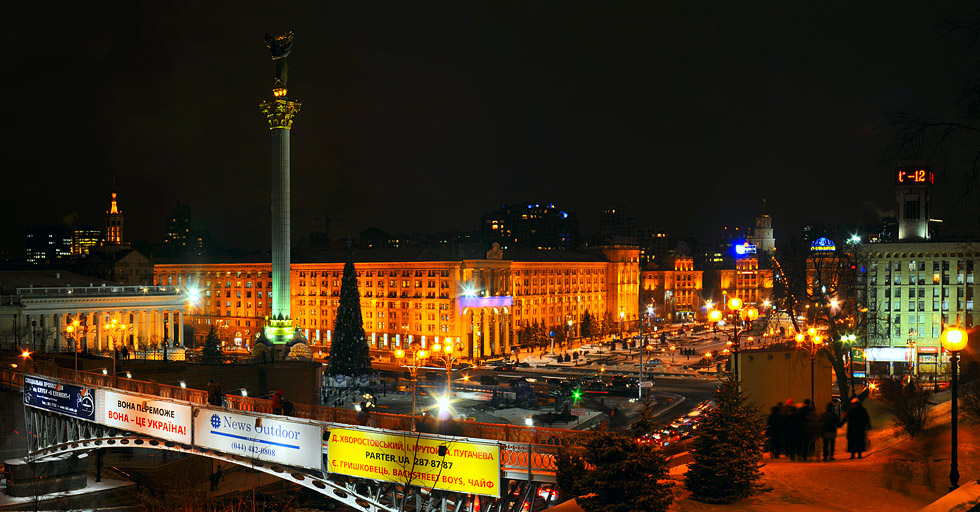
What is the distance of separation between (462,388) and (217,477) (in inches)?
1389

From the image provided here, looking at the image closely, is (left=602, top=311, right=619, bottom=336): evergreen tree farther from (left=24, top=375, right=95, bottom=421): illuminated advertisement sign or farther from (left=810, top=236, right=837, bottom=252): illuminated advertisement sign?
(left=24, top=375, right=95, bottom=421): illuminated advertisement sign

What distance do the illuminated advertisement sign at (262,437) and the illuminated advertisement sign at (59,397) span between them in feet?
22.8

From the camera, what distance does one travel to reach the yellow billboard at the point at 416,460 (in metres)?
21.0

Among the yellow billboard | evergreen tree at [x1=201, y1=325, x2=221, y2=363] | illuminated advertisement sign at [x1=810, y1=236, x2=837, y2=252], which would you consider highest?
illuminated advertisement sign at [x1=810, y1=236, x2=837, y2=252]

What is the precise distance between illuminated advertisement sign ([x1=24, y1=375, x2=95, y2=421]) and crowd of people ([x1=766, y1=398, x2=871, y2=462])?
24575 mm

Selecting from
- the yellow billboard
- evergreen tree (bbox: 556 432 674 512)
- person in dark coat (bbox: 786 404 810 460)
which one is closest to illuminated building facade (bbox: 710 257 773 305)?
person in dark coat (bbox: 786 404 810 460)

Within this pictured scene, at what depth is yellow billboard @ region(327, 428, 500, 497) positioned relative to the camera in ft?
69.1

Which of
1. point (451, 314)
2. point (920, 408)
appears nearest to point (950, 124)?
point (920, 408)

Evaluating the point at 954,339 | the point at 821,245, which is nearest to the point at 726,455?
the point at 954,339

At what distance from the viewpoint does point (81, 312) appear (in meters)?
83.2

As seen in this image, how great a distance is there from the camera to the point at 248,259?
138250 millimetres

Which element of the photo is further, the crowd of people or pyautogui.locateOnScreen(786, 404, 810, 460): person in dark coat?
pyautogui.locateOnScreen(786, 404, 810, 460): person in dark coat

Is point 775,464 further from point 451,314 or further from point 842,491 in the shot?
point 451,314

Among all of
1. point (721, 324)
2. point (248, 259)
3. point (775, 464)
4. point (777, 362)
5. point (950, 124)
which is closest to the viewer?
point (950, 124)
